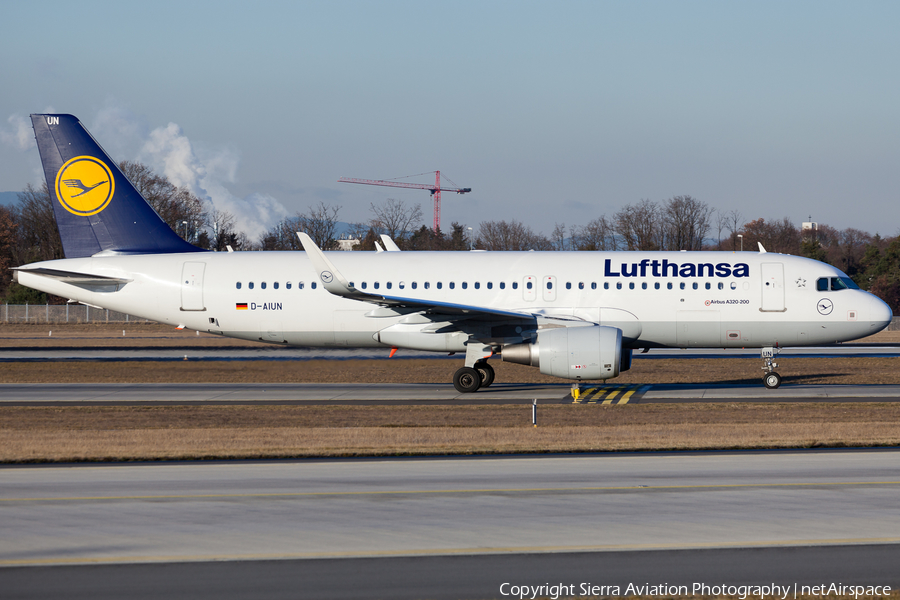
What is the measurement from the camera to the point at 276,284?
2823cm

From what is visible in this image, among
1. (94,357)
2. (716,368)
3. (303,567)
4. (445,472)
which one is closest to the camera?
Result: (303,567)

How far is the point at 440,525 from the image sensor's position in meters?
10.5

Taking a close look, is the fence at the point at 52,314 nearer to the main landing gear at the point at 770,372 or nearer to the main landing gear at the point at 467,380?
the main landing gear at the point at 467,380

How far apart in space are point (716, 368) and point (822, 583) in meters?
27.1

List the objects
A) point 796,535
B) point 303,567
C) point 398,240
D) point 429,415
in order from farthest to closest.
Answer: point 398,240
point 429,415
point 796,535
point 303,567

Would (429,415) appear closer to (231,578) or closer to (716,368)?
(231,578)

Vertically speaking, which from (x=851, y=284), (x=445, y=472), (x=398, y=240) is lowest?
(x=445, y=472)

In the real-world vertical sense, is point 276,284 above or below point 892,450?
above

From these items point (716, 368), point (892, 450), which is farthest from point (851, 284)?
point (892, 450)

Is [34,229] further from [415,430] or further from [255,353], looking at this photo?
[415,430]

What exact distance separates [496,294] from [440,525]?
17.2m

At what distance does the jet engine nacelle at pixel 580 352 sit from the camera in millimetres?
24391

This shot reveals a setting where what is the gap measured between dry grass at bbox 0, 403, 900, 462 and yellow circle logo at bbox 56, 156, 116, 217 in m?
8.67

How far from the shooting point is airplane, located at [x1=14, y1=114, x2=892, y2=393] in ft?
87.7
